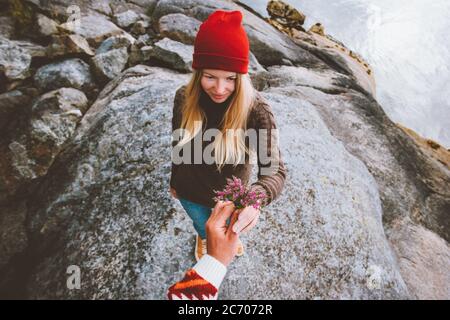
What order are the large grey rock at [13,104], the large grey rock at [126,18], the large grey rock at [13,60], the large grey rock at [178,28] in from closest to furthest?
the large grey rock at [13,104] < the large grey rock at [13,60] < the large grey rock at [178,28] < the large grey rock at [126,18]

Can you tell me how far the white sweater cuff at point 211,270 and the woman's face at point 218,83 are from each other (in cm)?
148

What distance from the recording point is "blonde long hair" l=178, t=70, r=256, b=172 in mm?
2863

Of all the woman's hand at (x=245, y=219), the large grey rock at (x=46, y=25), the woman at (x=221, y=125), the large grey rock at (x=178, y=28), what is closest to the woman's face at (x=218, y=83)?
the woman at (x=221, y=125)

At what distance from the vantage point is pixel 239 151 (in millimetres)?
3072

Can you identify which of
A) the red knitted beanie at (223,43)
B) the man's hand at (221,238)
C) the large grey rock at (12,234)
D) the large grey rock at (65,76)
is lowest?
the large grey rock at (12,234)

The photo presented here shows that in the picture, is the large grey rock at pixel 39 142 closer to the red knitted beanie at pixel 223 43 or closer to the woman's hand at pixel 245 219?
the red knitted beanie at pixel 223 43

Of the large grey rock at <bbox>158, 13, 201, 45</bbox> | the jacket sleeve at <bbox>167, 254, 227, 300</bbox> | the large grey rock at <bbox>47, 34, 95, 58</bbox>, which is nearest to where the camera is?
the jacket sleeve at <bbox>167, 254, 227, 300</bbox>

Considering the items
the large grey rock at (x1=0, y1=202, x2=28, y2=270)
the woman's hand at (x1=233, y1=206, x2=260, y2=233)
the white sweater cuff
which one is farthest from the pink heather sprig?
the large grey rock at (x1=0, y1=202, x2=28, y2=270)

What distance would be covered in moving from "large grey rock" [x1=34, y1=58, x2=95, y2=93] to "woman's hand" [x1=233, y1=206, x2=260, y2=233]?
22.7 ft

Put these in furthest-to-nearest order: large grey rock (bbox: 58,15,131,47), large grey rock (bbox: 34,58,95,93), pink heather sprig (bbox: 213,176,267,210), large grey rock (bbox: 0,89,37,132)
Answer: large grey rock (bbox: 58,15,131,47), large grey rock (bbox: 34,58,95,93), large grey rock (bbox: 0,89,37,132), pink heather sprig (bbox: 213,176,267,210)

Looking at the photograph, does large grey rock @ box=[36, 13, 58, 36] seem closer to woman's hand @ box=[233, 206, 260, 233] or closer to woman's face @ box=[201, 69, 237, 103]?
woman's face @ box=[201, 69, 237, 103]

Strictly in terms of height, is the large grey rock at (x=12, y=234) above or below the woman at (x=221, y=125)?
below

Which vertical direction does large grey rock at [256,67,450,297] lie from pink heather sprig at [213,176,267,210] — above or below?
below

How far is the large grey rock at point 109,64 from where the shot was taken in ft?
26.2
